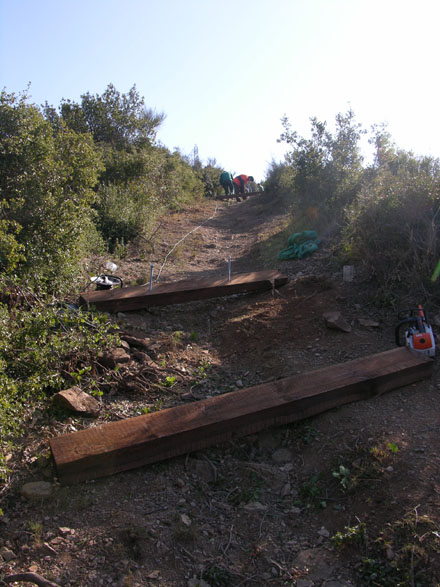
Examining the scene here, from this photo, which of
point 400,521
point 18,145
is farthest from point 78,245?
point 400,521

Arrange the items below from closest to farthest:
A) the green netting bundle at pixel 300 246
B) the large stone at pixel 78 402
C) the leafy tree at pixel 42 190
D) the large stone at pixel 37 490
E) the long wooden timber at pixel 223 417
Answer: the large stone at pixel 37 490 < the long wooden timber at pixel 223 417 < the large stone at pixel 78 402 < the leafy tree at pixel 42 190 < the green netting bundle at pixel 300 246

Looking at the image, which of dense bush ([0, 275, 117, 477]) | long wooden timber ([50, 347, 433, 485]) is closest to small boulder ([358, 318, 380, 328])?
long wooden timber ([50, 347, 433, 485])

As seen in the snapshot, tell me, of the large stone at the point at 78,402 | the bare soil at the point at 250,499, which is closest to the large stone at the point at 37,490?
the bare soil at the point at 250,499

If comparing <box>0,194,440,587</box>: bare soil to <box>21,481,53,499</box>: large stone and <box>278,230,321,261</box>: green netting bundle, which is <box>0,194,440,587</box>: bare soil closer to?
<box>21,481,53,499</box>: large stone

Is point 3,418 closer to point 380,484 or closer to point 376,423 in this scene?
point 380,484

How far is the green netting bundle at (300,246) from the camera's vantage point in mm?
6977

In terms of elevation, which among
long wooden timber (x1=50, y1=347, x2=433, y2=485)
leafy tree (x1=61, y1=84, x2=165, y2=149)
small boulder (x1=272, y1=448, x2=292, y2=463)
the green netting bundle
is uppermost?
leafy tree (x1=61, y1=84, x2=165, y2=149)

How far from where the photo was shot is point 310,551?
7.13 feet

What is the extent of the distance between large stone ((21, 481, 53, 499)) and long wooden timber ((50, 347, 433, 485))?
0.08 meters

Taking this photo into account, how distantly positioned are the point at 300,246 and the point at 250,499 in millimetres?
5079

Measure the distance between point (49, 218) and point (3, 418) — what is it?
354 cm

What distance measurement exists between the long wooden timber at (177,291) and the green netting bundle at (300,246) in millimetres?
1167

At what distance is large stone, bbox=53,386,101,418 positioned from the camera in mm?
3033

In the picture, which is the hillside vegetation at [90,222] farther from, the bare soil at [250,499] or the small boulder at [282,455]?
the small boulder at [282,455]
